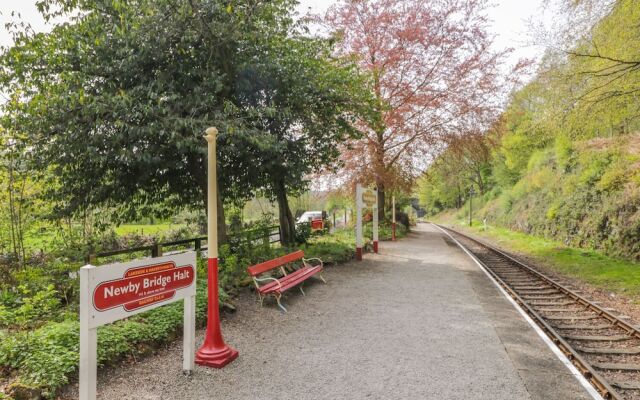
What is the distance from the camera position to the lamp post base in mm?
4875

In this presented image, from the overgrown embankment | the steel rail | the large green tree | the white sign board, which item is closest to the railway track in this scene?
the steel rail

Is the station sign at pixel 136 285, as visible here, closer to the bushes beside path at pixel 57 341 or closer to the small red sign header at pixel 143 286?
the small red sign header at pixel 143 286

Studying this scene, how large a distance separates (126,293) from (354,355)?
3032mm

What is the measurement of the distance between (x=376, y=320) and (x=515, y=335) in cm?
222

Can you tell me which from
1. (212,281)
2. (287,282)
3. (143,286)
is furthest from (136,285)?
(287,282)

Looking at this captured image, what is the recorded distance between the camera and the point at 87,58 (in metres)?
8.23

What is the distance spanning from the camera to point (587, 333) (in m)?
6.85

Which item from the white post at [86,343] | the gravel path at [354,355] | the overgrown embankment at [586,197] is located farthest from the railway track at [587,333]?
the white post at [86,343]

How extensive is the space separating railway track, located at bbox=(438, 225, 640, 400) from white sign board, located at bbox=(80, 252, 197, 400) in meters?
4.96

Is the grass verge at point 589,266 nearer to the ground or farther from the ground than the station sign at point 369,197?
nearer to the ground

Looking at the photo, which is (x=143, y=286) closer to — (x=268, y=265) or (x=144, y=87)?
(x=268, y=265)

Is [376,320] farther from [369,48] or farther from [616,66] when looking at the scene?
[369,48]

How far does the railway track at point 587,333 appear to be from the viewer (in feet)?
16.2

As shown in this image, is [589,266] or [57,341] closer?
[57,341]
